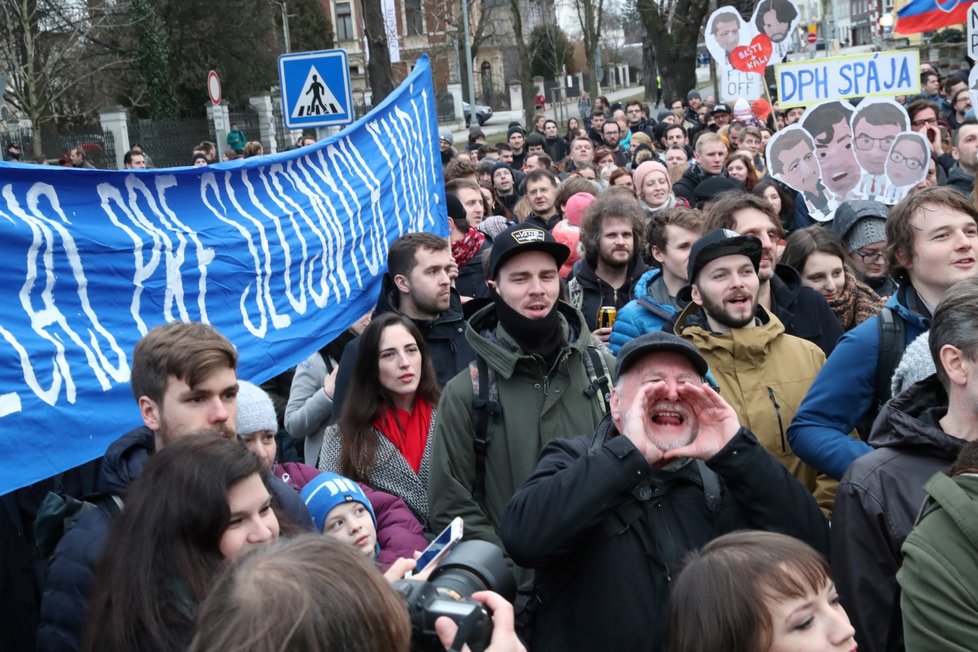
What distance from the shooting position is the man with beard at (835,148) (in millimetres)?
7836

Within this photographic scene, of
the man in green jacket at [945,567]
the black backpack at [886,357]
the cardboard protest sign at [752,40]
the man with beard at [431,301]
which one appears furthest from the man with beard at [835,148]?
the man in green jacket at [945,567]

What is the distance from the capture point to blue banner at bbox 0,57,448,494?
12.6ft

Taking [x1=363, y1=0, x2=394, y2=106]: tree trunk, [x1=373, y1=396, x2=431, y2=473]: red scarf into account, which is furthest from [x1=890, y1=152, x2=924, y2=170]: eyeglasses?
[x1=363, y1=0, x2=394, y2=106]: tree trunk

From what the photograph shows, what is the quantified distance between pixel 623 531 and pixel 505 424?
3.06ft

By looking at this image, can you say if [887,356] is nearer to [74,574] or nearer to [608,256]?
[608,256]

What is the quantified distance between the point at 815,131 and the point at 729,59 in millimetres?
4513

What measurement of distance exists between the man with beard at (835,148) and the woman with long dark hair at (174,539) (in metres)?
5.92

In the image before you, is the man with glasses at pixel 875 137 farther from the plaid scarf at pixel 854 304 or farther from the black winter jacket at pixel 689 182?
the plaid scarf at pixel 854 304

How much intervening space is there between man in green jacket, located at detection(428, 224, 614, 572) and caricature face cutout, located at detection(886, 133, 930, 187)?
4.51 meters

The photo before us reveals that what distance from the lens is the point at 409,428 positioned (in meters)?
4.68

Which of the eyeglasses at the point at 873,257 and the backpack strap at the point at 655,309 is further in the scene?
the eyeglasses at the point at 873,257

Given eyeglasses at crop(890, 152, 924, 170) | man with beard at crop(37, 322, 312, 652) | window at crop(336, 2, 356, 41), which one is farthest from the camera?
window at crop(336, 2, 356, 41)

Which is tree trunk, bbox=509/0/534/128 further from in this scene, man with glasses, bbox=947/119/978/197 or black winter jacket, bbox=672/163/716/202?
man with glasses, bbox=947/119/978/197

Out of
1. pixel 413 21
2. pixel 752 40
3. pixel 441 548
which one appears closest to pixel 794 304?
pixel 441 548
